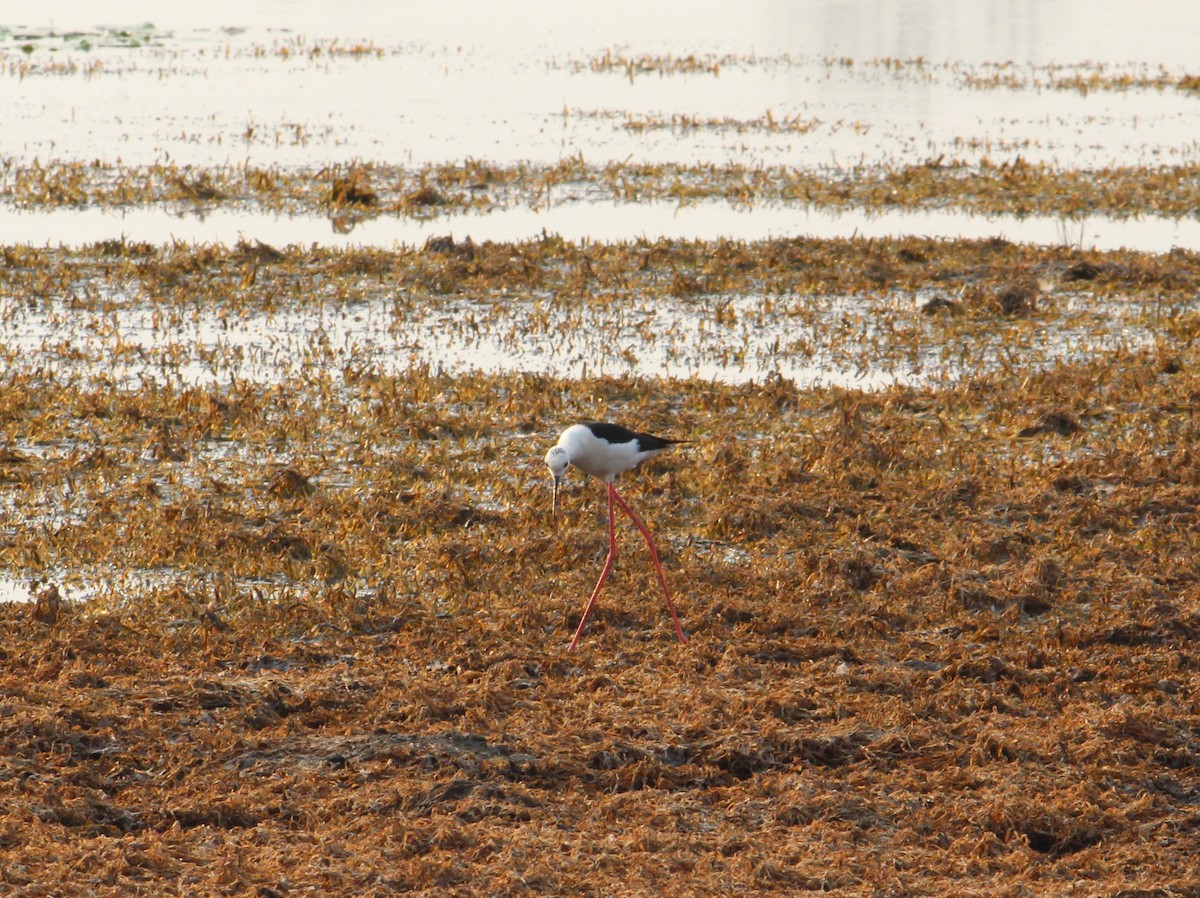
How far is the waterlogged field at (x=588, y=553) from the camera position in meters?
5.45

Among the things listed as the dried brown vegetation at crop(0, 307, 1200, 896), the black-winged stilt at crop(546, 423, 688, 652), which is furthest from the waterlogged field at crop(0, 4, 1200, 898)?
the black-winged stilt at crop(546, 423, 688, 652)

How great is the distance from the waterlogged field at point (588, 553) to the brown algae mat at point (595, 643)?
2cm

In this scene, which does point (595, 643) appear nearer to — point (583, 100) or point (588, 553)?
point (588, 553)

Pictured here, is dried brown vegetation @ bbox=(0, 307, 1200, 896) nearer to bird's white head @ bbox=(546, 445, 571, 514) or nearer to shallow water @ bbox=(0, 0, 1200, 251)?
bird's white head @ bbox=(546, 445, 571, 514)

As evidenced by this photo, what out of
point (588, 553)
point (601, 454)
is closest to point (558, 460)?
point (601, 454)

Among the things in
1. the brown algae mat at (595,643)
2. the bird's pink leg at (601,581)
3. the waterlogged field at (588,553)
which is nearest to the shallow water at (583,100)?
the waterlogged field at (588,553)

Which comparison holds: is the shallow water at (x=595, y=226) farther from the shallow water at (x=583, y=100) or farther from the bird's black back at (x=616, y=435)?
the bird's black back at (x=616, y=435)

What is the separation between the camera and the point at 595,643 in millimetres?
7219

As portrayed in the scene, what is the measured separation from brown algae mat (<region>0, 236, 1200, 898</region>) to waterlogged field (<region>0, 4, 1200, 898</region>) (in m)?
0.02

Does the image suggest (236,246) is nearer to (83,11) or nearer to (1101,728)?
(1101,728)

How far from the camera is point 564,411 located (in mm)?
10945

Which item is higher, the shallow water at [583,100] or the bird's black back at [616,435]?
the shallow water at [583,100]

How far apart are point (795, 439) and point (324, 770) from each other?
5251mm

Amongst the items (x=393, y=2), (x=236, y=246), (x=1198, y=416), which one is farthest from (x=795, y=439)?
(x=393, y=2)
